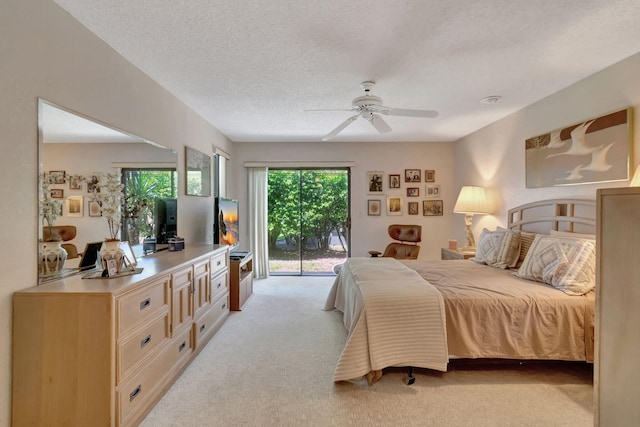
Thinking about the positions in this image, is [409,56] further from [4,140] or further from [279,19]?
[4,140]

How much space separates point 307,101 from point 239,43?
4.18ft

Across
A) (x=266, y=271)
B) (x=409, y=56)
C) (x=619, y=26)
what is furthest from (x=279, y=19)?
(x=266, y=271)

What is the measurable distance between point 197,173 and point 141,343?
234cm

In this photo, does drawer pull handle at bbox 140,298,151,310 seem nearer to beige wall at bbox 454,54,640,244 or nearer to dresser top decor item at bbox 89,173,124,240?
dresser top decor item at bbox 89,173,124,240

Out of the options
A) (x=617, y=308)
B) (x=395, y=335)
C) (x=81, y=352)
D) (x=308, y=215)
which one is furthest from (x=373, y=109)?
(x=308, y=215)

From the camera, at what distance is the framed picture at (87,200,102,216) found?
204 centimetres

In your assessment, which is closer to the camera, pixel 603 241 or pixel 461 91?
pixel 603 241

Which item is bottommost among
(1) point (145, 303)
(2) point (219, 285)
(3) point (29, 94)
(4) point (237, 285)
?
(4) point (237, 285)

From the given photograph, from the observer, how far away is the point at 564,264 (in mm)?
2459

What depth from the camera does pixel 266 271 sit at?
556cm

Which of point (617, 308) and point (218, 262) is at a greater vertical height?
point (617, 308)

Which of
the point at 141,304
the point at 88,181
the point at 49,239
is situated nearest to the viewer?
the point at 49,239

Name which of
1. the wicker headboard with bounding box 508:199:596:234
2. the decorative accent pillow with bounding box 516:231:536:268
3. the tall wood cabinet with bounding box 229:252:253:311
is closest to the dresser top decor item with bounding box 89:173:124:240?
the tall wood cabinet with bounding box 229:252:253:311

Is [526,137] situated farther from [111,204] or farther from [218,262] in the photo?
[111,204]
